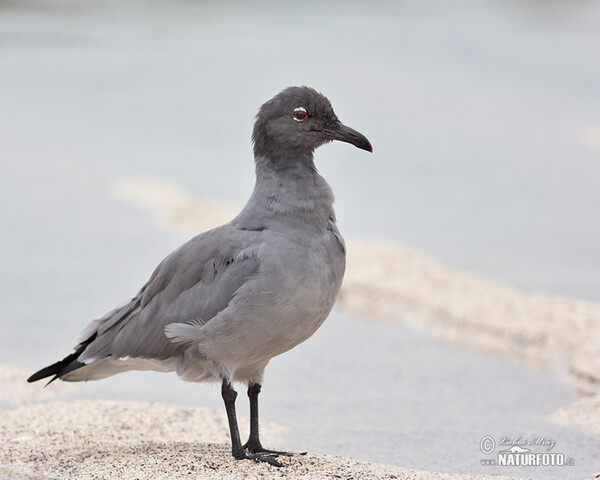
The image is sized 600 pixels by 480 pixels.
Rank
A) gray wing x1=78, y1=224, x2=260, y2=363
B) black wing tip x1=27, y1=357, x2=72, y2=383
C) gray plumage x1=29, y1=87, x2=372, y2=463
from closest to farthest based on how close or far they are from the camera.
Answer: gray plumage x1=29, y1=87, x2=372, y2=463
gray wing x1=78, y1=224, x2=260, y2=363
black wing tip x1=27, y1=357, x2=72, y2=383

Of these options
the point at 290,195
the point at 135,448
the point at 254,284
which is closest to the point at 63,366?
the point at 135,448

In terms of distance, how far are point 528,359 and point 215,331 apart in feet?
A: 11.9

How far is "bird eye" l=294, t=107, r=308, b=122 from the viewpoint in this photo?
5.73 meters

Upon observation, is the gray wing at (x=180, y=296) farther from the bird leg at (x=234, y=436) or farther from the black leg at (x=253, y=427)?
the black leg at (x=253, y=427)

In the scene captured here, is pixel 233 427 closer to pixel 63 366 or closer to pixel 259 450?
pixel 259 450

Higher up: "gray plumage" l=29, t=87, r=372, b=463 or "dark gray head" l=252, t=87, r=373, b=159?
"dark gray head" l=252, t=87, r=373, b=159

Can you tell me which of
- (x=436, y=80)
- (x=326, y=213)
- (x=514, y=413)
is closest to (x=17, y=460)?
(x=326, y=213)


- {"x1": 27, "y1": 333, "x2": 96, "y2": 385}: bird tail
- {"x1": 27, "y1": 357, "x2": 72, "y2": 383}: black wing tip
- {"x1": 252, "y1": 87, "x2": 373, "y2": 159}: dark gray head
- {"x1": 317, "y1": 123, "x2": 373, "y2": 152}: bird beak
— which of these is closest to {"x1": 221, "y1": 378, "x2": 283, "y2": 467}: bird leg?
{"x1": 27, "y1": 333, "x2": 96, "y2": 385}: bird tail

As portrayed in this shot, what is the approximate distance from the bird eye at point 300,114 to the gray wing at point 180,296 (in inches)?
30.2

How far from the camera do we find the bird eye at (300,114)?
573 cm

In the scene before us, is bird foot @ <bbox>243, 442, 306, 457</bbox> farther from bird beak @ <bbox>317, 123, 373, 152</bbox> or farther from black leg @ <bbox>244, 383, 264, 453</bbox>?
bird beak @ <bbox>317, 123, 373, 152</bbox>

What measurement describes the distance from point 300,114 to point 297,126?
8 centimetres

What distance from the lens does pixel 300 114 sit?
18.8ft

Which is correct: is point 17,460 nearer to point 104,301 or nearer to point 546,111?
point 104,301
